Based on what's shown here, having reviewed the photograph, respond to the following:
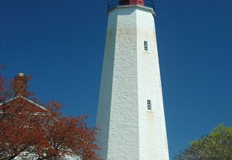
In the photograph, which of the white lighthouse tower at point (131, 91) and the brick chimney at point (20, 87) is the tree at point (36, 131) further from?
the white lighthouse tower at point (131, 91)

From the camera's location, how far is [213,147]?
28859 mm

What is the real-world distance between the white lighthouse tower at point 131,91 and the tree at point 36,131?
4122mm

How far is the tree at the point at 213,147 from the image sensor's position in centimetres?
2812

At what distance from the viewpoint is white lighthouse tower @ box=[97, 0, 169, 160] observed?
22.5m

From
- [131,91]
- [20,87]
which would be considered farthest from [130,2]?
[20,87]

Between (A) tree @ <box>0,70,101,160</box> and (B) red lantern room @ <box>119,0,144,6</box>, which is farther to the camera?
(B) red lantern room @ <box>119,0,144,6</box>

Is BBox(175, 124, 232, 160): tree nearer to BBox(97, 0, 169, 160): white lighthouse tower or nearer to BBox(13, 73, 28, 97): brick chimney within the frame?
BBox(97, 0, 169, 160): white lighthouse tower

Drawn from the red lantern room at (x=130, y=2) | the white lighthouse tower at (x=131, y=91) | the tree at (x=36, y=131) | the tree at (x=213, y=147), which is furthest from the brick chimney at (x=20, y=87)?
the tree at (x=213, y=147)

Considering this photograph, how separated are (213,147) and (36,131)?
16.7 metres

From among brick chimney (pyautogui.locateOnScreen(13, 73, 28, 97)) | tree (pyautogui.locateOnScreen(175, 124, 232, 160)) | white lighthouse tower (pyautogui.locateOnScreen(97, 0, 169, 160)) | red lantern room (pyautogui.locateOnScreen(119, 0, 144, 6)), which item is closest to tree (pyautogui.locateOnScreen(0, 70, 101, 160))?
brick chimney (pyautogui.locateOnScreen(13, 73, 28, 97))

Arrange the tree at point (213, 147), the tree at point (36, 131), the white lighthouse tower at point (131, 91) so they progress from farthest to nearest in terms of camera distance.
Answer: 1. the tree at point (213, 147)
2. the white lighthouse tower at point (131, 91)
3. the tree at point (36, 131)

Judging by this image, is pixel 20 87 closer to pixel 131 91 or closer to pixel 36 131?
pixel 36 131

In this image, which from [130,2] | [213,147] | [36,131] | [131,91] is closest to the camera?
[36,131]

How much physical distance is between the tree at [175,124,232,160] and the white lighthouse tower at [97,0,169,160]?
6.63 metres
